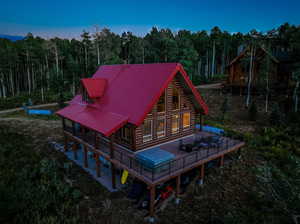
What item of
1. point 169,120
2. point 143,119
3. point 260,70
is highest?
point 260,70

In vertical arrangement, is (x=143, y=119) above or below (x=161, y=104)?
below

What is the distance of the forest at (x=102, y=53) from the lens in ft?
133

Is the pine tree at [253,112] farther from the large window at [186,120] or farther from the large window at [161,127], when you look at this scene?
the large window at [161,127]

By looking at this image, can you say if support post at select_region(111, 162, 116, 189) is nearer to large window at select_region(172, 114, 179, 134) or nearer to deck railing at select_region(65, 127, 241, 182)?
deck railing at select_region(65, 127, 241, 182)

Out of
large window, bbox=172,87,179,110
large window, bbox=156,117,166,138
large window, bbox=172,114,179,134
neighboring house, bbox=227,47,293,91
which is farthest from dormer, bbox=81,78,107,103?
neighboring house, bbox=227,47,293,91

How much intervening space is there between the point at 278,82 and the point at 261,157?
21.3m

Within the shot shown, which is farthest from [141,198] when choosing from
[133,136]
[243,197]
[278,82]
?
[278,82]

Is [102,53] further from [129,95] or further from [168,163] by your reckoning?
[168,163]

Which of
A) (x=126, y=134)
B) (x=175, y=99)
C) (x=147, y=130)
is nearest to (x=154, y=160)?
(x=147, y=130)

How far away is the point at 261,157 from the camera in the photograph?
56.8 feet

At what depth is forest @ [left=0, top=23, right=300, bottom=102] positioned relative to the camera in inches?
1599

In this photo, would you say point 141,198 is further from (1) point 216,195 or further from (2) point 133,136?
(1) point 216,195

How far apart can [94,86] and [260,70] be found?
84.6 feet

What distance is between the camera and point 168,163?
11.4 meters
